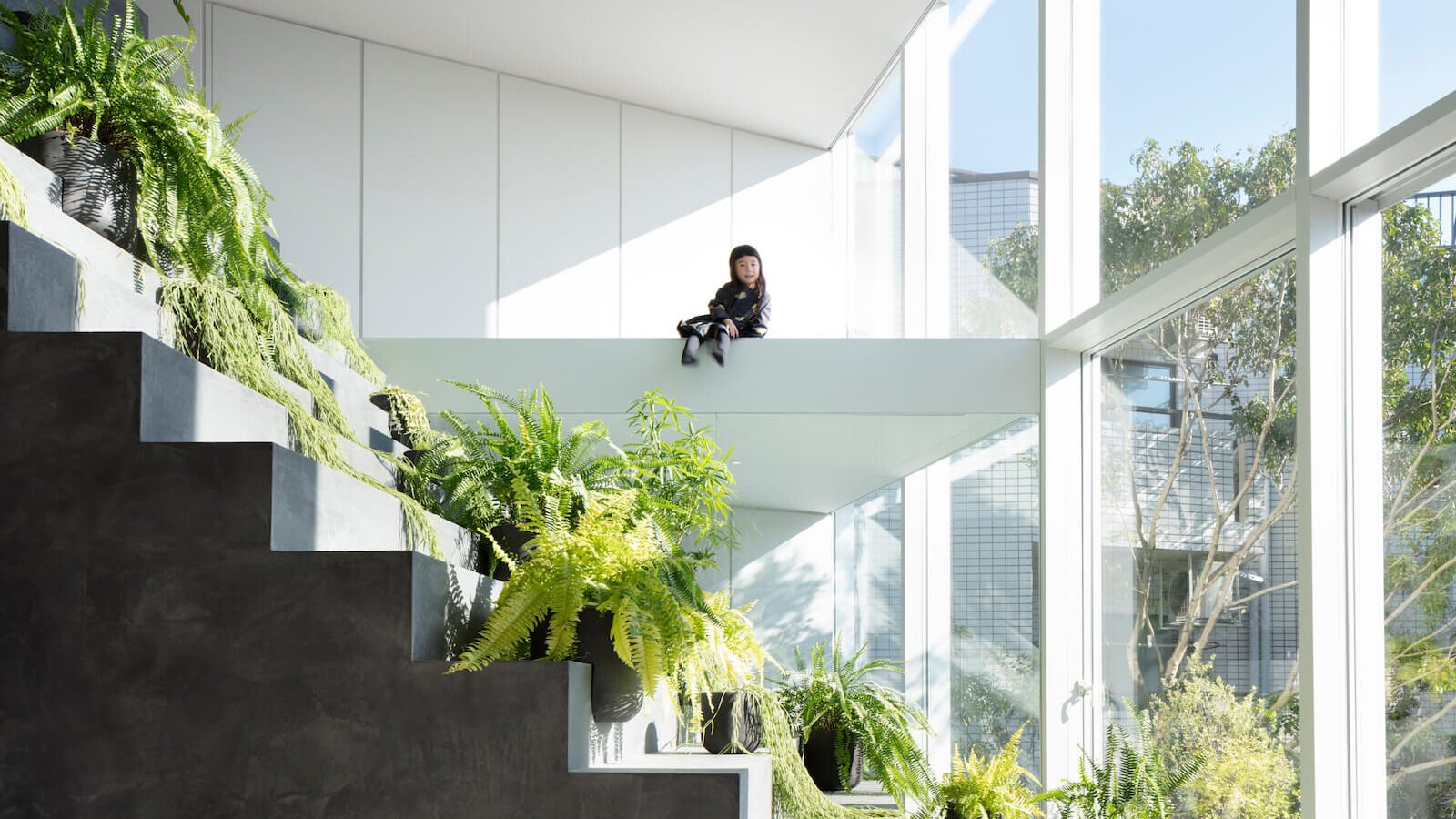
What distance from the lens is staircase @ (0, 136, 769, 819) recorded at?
2.12 metres

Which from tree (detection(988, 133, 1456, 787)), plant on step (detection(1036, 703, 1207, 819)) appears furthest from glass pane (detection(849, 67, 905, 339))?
plant on step (detection(1036, 703, 1207, 819))

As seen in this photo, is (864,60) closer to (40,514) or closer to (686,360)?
(686,360)

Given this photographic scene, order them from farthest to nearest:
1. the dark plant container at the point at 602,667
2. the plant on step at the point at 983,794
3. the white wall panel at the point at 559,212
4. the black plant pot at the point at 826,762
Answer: the white wall panel at the point at 559,212, the black plant pot at the point at 826,762, the plant on step at the point at 983,794, the dark plant container at the point at 602,667

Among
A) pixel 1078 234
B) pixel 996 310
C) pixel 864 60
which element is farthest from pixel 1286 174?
pixel 864 60

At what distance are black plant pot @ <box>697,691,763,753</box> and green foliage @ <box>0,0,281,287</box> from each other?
5.50ft

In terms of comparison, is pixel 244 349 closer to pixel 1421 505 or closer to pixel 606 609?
pixel 606 609

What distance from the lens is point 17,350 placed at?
2.10 meters

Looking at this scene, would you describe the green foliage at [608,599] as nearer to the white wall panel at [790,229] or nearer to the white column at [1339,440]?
the white column at [1339,440]

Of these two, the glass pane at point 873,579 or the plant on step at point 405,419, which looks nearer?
the plant on step at point 405,419

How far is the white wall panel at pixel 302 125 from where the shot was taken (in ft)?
21.1

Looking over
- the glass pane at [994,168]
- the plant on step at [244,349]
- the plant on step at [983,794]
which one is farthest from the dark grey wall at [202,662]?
the glass pane at [994,168]

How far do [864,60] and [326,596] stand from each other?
4420mm

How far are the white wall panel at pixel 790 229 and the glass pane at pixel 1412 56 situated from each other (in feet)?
13.6

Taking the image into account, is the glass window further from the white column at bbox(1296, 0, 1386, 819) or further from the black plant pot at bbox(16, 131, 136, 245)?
the black plant pot at bbox(16, 131, 136, 245)
